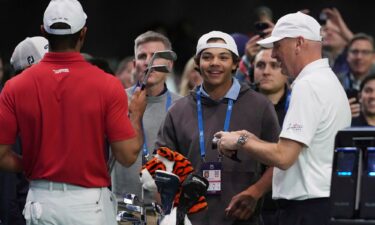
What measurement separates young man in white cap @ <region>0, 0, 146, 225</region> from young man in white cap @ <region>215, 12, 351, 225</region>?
796 mm

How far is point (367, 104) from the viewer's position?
10211 mm

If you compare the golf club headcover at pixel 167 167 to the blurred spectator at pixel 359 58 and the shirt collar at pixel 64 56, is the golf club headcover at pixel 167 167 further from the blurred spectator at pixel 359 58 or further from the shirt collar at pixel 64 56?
the blurred spectator at pixel 359 58

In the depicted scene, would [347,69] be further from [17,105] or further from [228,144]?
[17,105]

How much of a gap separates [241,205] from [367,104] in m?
2.61

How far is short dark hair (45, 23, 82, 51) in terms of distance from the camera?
277 inches

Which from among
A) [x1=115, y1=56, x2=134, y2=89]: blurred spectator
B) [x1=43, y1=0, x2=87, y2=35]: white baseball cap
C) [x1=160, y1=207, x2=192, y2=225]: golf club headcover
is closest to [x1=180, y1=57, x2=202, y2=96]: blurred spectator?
[x1=115, y1=56, x2=134, y2=89]: blurred spectator

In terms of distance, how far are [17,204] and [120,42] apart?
7.43 m

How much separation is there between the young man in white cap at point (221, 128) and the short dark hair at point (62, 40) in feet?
4.32

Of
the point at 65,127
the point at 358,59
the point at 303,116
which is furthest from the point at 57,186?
the point at 358,59

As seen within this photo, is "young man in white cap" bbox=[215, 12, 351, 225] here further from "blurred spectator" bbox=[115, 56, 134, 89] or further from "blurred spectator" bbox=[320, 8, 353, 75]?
"blurred spectator" bbox=[115, 56, 134, 89]

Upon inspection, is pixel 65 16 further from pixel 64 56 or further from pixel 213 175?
pixel 213 175

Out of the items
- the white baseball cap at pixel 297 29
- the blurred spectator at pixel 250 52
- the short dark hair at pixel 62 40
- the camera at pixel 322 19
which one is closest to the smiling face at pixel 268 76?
the blurred spectator at pixel 250 52

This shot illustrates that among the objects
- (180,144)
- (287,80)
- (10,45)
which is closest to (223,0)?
(10,45)

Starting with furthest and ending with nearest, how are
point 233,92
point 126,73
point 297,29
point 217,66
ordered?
point 126,73, point 217,66, point 233,92, point 297,29
